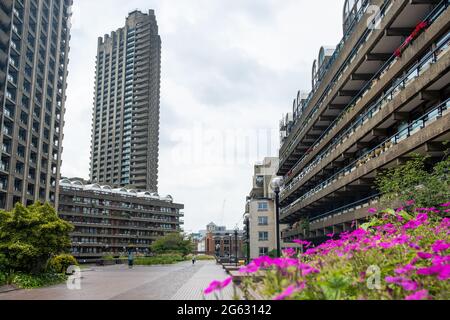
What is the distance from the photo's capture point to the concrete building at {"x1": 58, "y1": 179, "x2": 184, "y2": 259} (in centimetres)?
9944

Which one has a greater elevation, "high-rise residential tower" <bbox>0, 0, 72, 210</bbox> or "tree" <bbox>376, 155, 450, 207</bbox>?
"high-rise residential tower" <bbox>0, 0, 72, 210</bbox>

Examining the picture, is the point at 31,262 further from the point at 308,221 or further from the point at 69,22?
the point at 69,22

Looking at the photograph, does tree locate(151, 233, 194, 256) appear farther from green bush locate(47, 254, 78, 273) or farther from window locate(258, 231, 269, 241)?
green bush locate(47, 254, 78, 273)

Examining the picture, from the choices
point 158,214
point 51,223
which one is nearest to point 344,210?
point 51,223

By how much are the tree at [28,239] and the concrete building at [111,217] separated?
260ft

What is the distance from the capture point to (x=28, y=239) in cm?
2105

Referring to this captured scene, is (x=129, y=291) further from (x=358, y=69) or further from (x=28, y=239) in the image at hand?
(x=358, y=69)

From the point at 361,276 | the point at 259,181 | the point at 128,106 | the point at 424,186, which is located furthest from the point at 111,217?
the point at 361,276

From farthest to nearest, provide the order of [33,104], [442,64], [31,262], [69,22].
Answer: [69,22], [33,104], [31,262], [442,64]

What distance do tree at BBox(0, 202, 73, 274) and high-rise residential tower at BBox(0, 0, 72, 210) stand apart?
30835mm

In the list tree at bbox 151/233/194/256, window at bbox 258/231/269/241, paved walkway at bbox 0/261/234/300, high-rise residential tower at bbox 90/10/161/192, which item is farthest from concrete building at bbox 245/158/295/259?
high-rise residential tower at bbox 90/10/161/192

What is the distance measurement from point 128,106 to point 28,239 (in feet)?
417
